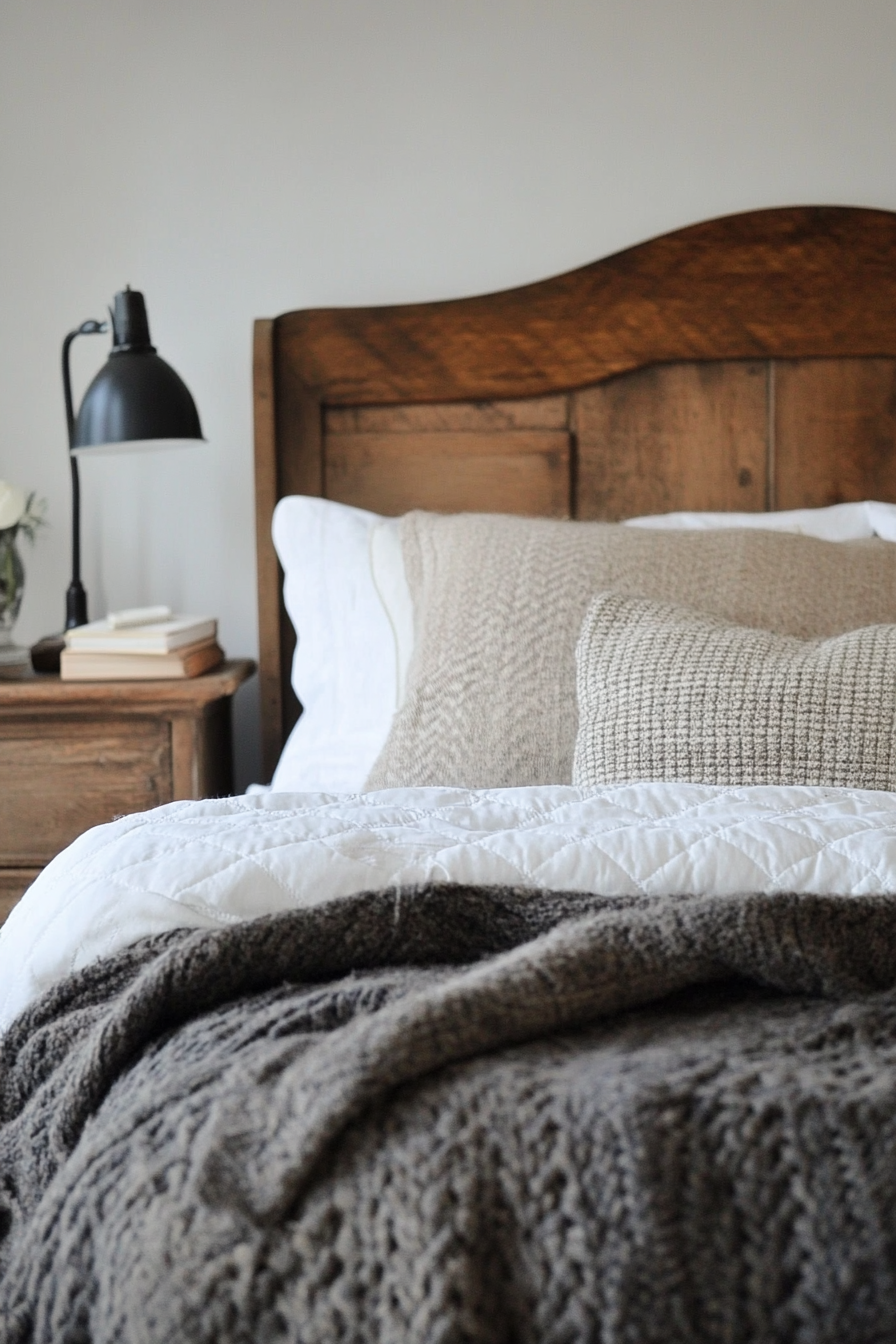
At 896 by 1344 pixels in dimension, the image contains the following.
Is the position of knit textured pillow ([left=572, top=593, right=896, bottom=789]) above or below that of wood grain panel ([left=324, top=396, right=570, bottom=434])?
A: below

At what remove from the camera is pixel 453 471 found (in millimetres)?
2002

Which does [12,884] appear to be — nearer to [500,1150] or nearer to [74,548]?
[74,548]

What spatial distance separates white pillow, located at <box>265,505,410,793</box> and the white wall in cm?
41

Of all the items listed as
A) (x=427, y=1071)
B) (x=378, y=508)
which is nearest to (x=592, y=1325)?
(x=427, y=1071)

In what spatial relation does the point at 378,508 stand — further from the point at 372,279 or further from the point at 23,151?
the point at 23,151

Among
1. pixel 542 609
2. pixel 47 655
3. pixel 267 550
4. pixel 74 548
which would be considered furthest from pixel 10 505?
pixel 542 609

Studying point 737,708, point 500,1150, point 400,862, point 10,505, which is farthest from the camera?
point 10,505

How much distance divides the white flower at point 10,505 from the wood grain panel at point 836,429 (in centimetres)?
123

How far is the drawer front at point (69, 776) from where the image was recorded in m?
1.78

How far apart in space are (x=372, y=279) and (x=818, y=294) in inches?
30.1

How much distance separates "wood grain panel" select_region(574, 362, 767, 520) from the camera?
1.93m

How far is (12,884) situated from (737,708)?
1178 millimetres

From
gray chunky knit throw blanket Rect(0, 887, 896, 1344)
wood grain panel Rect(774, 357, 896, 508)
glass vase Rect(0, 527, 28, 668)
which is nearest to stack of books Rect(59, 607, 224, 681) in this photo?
glass vase Rect(0, 527, 28, 668)

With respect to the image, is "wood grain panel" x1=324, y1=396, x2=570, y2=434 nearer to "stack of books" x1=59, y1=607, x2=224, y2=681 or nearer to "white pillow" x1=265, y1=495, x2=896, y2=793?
"white pillow" x1=265, y1=495, x2=896, y2=793
